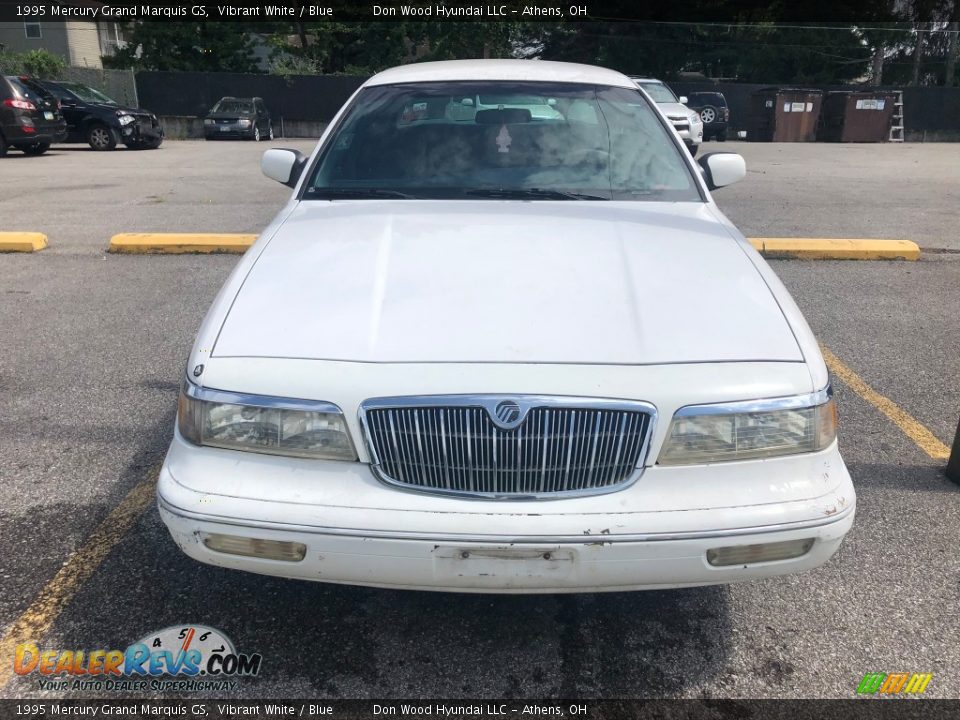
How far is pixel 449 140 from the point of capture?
12.0 feet

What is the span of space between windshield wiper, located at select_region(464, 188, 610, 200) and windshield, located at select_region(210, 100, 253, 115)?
23.7m

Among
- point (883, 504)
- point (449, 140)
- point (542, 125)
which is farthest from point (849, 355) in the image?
point (449, 140)

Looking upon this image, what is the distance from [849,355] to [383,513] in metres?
3.89

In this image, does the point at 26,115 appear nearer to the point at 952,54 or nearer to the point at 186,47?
the point at 186,47

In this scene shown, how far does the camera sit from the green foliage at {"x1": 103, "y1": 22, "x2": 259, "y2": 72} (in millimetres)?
31766

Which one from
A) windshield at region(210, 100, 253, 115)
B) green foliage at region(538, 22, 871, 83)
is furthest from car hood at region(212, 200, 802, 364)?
green foliage at region(538, 22, 871, 83)

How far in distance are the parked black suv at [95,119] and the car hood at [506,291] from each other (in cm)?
1871

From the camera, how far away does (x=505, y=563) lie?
212 cm

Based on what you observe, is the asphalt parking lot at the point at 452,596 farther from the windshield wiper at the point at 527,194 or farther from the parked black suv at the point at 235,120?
the parked black suv at the point at 235,120

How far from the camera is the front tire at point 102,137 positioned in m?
19.4

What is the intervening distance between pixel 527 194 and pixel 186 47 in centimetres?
3350

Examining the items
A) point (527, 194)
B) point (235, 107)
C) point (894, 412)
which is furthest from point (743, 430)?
point (235, 107)

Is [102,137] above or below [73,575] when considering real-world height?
above

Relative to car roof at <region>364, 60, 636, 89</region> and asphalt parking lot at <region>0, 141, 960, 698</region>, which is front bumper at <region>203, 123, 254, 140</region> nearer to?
asphalt parking lot at <region>0, 141, 960, 698</region>
